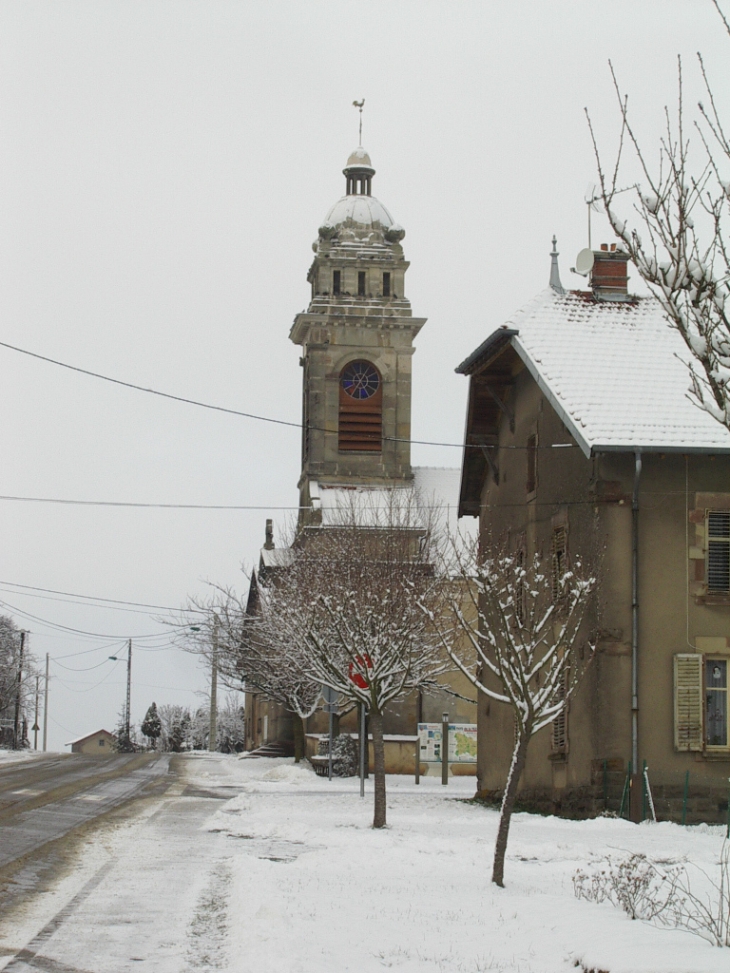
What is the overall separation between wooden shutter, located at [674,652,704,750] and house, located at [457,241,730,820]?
0.02m

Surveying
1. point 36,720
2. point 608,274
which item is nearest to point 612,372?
point 608,274

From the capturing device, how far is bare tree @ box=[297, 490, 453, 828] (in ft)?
71.9

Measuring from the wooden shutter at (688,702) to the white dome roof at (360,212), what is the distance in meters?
39.1

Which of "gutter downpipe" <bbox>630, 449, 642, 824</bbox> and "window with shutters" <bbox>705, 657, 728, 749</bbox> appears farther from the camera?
"window with shutters" <bbox>705, 657, 728, 749</bbox>

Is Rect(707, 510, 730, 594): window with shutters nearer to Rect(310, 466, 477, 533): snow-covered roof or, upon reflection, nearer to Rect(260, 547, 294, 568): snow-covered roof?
Rect(310, 466, 477, 533): snow-covered roof

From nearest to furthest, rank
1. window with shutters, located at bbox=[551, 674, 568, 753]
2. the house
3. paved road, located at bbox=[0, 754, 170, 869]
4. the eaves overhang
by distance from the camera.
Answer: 1. paved road, located at bbox=[0, 754, 170, 869]
2. the house
3. window with shutters, located at bbox=[551, 674, 568, 753]
4. the eaves overhang

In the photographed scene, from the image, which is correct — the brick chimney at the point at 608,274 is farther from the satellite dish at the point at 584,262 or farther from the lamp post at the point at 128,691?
the lamp post at the point at 128,691

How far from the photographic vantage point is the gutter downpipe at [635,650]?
22.5 meters

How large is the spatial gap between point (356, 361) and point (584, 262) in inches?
1153

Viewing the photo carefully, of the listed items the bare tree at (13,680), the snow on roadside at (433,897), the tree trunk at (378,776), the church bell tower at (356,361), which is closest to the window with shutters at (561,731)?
the snow on roadside at (433,897)

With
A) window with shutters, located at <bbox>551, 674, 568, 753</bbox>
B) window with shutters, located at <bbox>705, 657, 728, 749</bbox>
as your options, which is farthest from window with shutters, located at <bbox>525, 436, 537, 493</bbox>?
window with shutters, located at <bbox>705, 657, 728, 749</bbox>

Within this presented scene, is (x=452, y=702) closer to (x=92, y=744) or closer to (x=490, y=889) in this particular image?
(x=490, y=889)

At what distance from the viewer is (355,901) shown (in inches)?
502

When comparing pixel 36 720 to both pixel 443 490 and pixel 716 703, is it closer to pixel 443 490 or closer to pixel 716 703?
pixel 443 490
